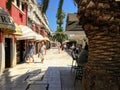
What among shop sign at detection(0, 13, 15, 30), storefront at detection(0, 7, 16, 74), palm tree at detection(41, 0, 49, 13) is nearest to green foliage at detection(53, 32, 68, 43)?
storefront at detection(0, 7, 16, 74)

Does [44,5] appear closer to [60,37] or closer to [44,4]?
[44,4]

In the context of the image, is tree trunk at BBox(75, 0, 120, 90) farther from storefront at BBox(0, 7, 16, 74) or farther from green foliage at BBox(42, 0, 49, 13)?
storefront at BBox(0, 7, 16, 74)

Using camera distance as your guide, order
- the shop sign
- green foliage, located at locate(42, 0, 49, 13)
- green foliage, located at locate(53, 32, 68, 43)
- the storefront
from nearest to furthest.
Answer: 1. green foliage, located at locate(42, 0, 49, 13)
2. the shop sign
3. the storefront
4. green foliage, located at locate(53, 32, 68, 43)

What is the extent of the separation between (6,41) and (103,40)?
14.6 metres

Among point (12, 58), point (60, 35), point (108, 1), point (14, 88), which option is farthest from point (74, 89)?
point (60, 35)

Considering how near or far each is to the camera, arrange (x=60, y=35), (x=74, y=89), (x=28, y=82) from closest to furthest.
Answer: (x=74, y=89)
(x=28, y=82)
(x=60, y=35)

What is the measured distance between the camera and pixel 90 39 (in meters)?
6.97

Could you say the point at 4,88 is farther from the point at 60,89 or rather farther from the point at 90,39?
the point at 90,39

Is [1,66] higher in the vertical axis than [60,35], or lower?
lower

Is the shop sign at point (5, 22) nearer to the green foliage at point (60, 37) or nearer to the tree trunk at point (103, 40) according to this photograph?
the tree trunk at point (103, 40)

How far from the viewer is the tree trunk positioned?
256 inches

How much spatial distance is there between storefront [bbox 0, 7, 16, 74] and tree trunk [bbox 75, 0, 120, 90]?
8.91 metres

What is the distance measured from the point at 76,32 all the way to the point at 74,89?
14.0 m

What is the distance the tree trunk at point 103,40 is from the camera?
6500mm
